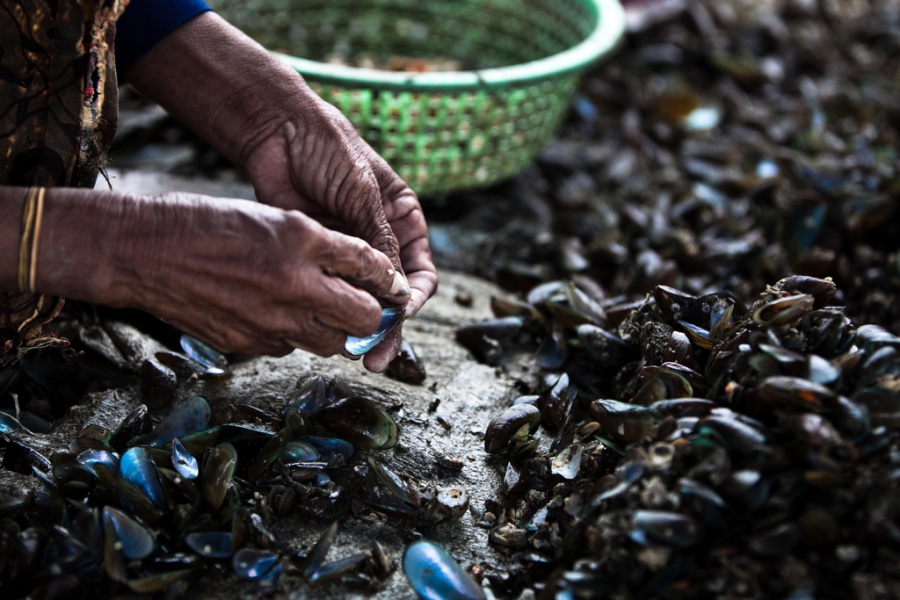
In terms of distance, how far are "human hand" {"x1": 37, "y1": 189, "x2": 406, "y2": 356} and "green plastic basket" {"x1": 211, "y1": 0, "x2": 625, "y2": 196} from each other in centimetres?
96

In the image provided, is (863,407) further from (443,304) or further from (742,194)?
(742,194)

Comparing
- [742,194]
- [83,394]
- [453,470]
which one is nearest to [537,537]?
[453,470]

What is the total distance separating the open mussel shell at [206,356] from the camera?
1618 mm

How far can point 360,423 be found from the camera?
145cm

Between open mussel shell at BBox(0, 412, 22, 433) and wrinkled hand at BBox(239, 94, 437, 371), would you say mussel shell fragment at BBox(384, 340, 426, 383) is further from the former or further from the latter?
open mussel shell at BBox(0, 412, 22, 433)

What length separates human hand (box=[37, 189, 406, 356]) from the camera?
44.7 inches

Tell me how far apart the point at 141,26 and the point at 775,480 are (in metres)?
1.42

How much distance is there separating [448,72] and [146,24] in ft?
3.86

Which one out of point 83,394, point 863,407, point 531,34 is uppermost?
point 531,34

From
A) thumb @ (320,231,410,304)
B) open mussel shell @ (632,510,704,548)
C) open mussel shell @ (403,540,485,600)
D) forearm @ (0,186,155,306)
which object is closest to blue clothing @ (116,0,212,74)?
forearm @ (0,186,155,306)

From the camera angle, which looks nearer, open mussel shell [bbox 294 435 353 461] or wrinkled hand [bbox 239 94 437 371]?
open mussel shell [bbox 294 435 353 461]

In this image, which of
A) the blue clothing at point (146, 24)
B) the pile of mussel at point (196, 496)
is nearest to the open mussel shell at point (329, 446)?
the pile of mussel at point (196, 496)

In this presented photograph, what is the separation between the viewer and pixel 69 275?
113 cm

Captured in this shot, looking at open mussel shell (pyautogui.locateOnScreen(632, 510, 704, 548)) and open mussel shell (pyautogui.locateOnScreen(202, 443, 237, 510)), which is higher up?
open mussel shell (pyautogui.locateOnScreen(632, 510, 704, 548))
